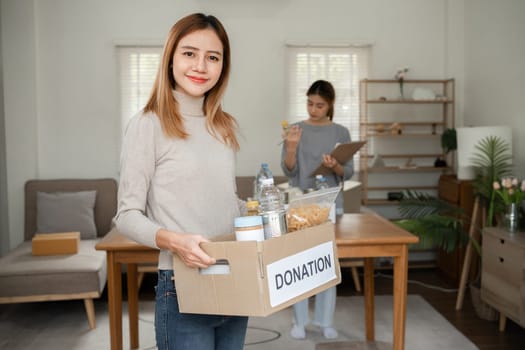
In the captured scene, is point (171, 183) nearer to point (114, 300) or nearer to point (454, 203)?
point (114, 300)

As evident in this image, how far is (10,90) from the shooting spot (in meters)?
4.57

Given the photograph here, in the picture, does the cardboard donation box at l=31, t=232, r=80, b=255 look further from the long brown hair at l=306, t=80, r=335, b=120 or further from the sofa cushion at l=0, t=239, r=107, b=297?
the long brown hair at l=306, t=80, r=335, b=120

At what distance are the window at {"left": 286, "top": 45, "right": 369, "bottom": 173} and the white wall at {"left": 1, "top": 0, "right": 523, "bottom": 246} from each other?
0.34 feet

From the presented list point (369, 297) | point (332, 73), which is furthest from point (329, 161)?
point (332, 73)

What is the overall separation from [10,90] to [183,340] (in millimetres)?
4034

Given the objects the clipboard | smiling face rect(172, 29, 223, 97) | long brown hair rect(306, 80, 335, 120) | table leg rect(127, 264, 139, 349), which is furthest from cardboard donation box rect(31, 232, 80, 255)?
smiling face rect(172, 29, 223, 97)

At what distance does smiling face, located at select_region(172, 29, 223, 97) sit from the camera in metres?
1.27

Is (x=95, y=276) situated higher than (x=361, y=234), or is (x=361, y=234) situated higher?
(x=361, y=234)

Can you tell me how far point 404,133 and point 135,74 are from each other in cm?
257

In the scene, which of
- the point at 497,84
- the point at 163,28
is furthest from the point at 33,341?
the point at 497,84

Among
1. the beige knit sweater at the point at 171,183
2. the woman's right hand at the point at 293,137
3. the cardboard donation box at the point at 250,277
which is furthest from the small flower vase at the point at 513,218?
the beige knit sweater at the point at 171,183

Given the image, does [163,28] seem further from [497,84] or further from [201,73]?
[201,73]

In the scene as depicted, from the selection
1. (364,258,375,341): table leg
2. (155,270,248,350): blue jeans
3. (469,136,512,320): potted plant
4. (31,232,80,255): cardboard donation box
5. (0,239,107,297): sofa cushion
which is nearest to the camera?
(155,270,248,350): blue jeans

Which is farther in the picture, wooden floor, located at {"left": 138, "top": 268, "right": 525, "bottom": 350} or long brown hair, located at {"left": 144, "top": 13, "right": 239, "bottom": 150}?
wooden floor, located at {"left": 138, "top": 268, "right": 525, "bottom": 350}
